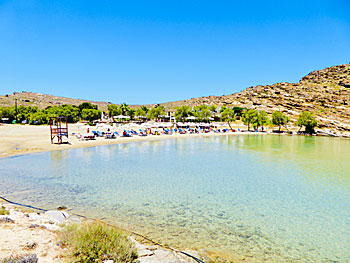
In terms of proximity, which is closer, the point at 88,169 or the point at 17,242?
the point at 17,242

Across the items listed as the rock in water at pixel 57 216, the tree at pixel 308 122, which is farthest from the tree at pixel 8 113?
the tree at pixel 308 122

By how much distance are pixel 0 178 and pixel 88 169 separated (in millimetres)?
4386

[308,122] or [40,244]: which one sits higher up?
[308,122]

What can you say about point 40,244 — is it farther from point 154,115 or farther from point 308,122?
point 154,115

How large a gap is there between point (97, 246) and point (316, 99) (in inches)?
3763

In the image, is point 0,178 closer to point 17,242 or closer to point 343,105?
point 17,242

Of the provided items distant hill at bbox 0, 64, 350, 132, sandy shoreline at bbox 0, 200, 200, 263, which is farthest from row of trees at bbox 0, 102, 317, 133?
sandy shoreline at bbox 0, 200, 200, 263

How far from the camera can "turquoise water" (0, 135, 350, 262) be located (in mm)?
5832

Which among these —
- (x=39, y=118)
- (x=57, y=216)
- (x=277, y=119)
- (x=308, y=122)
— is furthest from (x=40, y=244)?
(x=277, y=119)

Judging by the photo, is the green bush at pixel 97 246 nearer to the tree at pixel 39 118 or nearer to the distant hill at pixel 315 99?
the tree at pixel 39 118

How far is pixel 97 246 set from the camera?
4.02 meters

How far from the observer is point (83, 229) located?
15.2 feet

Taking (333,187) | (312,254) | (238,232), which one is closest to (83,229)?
(238,232)

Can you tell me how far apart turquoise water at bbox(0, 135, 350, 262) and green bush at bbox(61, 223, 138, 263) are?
1.73 m
